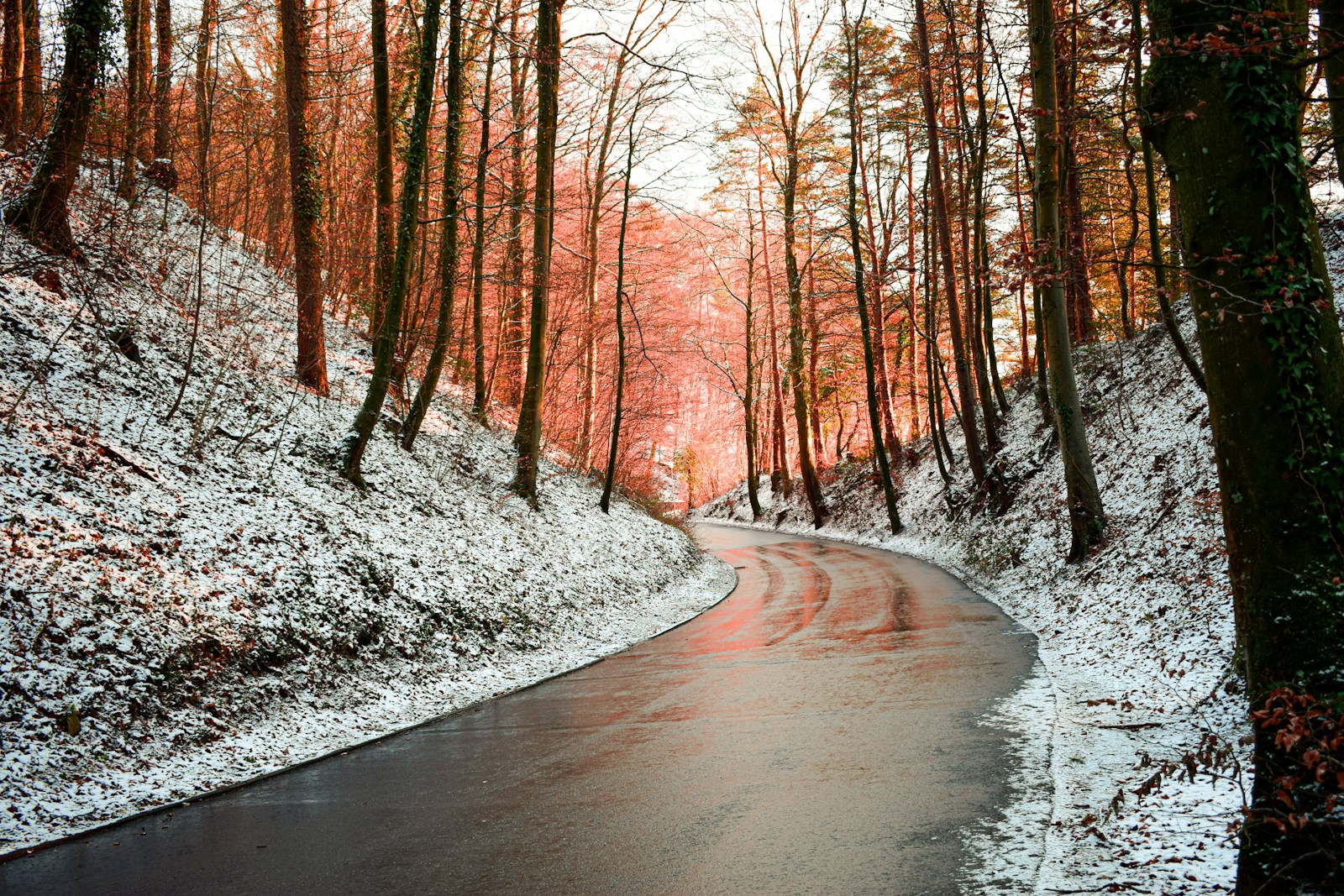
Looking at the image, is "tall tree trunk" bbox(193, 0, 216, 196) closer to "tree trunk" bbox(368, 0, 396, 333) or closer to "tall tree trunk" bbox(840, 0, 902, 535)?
"tree trunk" bbox(368, 0, 396, 333)

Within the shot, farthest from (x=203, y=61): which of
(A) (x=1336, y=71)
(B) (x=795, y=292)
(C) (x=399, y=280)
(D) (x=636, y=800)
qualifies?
(B) (x=795, y=292)

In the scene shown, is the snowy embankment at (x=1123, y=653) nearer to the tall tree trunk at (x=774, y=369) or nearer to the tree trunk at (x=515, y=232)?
the tree trunk at (x=515, y=232)

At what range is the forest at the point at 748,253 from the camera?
3709mm

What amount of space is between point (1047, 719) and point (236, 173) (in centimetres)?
1978

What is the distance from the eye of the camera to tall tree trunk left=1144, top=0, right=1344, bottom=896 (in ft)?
11.6

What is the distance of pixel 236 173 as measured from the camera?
18766mm

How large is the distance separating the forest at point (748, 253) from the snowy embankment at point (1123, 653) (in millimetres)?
190

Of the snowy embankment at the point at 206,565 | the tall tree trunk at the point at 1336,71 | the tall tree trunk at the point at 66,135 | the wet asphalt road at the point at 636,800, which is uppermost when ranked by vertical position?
the tall tree trunk at the point at 66,135

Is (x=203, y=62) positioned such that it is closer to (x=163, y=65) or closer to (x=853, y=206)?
(x=163, y=65)

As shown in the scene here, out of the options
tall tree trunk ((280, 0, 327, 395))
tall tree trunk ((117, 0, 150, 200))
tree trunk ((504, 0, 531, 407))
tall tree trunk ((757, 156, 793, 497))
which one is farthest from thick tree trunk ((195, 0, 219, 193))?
tall tree trunk ((757, 156, 793, 497))

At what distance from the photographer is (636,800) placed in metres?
5.46

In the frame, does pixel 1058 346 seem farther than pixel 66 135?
Yes

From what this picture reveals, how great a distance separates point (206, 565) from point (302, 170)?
7.84 m

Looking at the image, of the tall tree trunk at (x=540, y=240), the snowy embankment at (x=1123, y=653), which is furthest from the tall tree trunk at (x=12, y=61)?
the snowy embankment at (x=1123, y=653)
